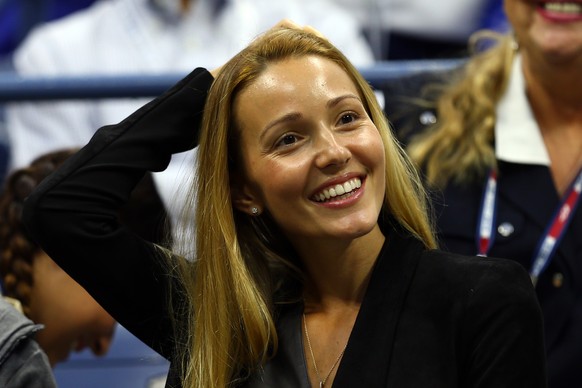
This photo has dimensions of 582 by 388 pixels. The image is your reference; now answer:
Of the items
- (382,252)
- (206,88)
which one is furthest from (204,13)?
(382,252)

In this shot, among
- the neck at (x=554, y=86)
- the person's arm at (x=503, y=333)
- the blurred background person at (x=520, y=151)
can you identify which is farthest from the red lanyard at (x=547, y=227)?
the person's arm at (x=503, y=333)

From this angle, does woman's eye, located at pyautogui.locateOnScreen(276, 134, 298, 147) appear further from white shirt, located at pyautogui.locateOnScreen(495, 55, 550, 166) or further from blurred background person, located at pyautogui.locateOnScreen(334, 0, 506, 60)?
blurred background person, located at pyautogui.locateOnScreen(334, 0, 506, 60)

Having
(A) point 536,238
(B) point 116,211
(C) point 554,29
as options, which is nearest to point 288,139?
(B) point 116,211

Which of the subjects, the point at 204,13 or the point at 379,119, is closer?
the point at 379,119

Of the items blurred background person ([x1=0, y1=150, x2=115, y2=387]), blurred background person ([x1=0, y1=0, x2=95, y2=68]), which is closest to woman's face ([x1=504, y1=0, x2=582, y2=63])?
blurred background person ([x1=0, y1=150, x2=115, y2=387])

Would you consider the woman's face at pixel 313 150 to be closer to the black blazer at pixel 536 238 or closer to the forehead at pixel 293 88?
the forehead at pixel 293 88

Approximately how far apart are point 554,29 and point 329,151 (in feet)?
3.13

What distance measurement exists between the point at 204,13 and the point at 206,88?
1.85 metres

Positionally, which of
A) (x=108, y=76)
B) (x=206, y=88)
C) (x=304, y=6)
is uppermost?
(x=206, y=88)

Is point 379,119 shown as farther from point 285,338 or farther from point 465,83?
point 465,83

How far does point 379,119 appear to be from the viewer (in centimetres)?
222

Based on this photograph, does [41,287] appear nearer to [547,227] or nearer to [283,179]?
[283,179]

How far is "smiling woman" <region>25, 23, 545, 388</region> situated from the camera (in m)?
1.94

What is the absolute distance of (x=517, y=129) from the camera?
2.78m
